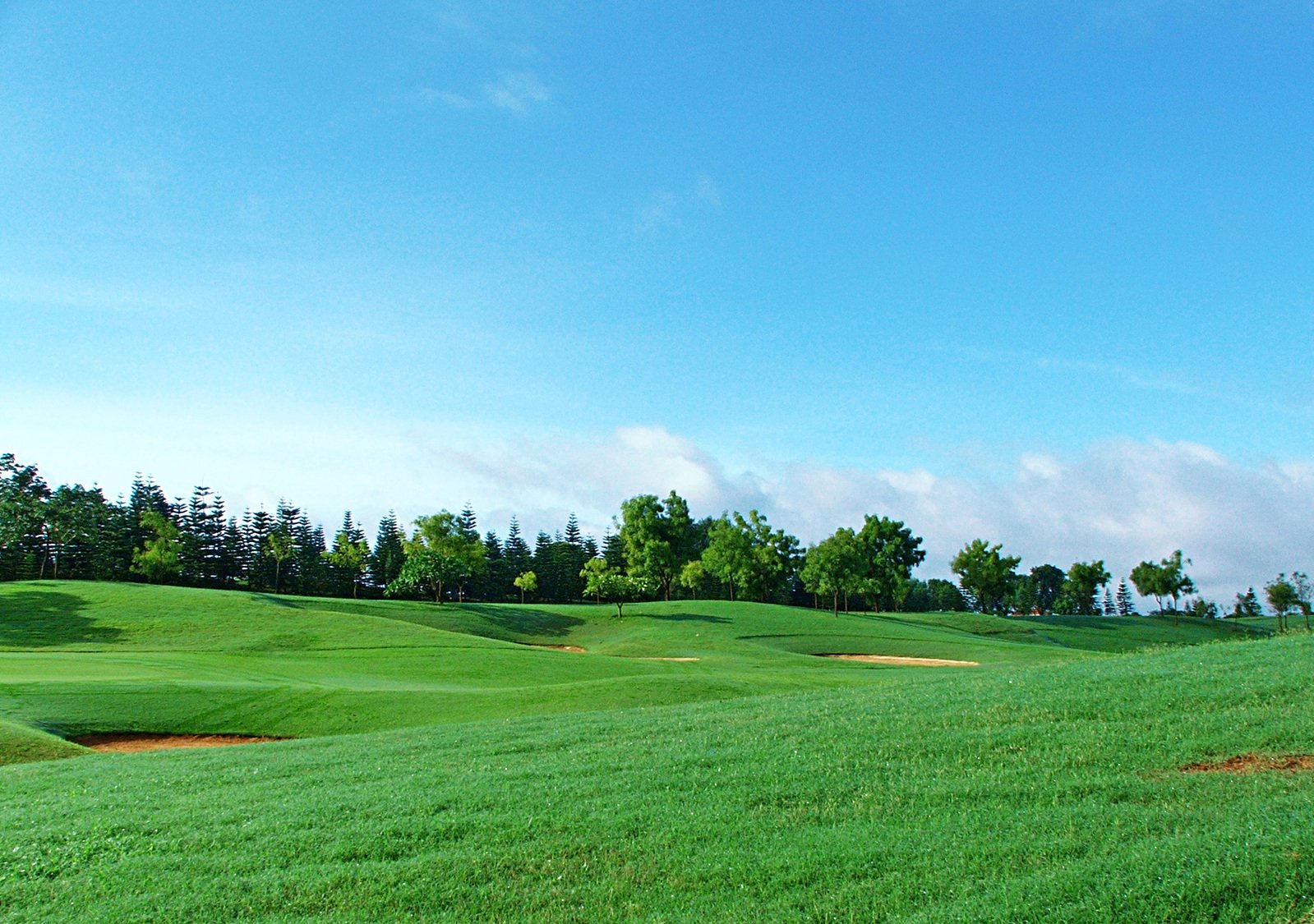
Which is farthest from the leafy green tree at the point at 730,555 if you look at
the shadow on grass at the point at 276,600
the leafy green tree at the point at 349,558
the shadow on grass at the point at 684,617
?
the shadow on grass at the point at 276,600

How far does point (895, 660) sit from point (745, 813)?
A: 48950 mm

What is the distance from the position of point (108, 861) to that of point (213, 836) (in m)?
1.02

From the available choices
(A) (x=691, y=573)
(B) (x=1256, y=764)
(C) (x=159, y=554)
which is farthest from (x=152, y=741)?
(A) (x=691, y=573)

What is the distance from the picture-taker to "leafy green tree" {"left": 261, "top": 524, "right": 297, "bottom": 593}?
320 ft

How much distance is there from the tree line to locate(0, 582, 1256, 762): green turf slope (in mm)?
7352

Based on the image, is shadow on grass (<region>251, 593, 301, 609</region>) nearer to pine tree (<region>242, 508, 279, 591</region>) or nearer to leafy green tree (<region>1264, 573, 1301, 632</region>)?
pine tree (<region>242, 508, 279, 591</region>)

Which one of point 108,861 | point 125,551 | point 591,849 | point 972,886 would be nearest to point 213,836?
point 108,861

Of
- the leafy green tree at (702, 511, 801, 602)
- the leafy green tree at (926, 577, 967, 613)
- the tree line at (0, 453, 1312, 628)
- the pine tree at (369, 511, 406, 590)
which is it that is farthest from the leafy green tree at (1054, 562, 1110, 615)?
the pine tree at (369, 511, 406, 590)

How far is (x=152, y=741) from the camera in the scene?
926 inches

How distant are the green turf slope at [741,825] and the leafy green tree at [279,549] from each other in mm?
87945

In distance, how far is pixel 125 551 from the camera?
95000 millimetres

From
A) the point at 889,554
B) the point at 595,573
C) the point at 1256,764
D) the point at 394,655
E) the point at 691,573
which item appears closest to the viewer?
the point at 1256,764

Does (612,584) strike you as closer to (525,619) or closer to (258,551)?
(525,619)

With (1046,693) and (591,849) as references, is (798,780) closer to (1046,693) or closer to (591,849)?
(591,849)
